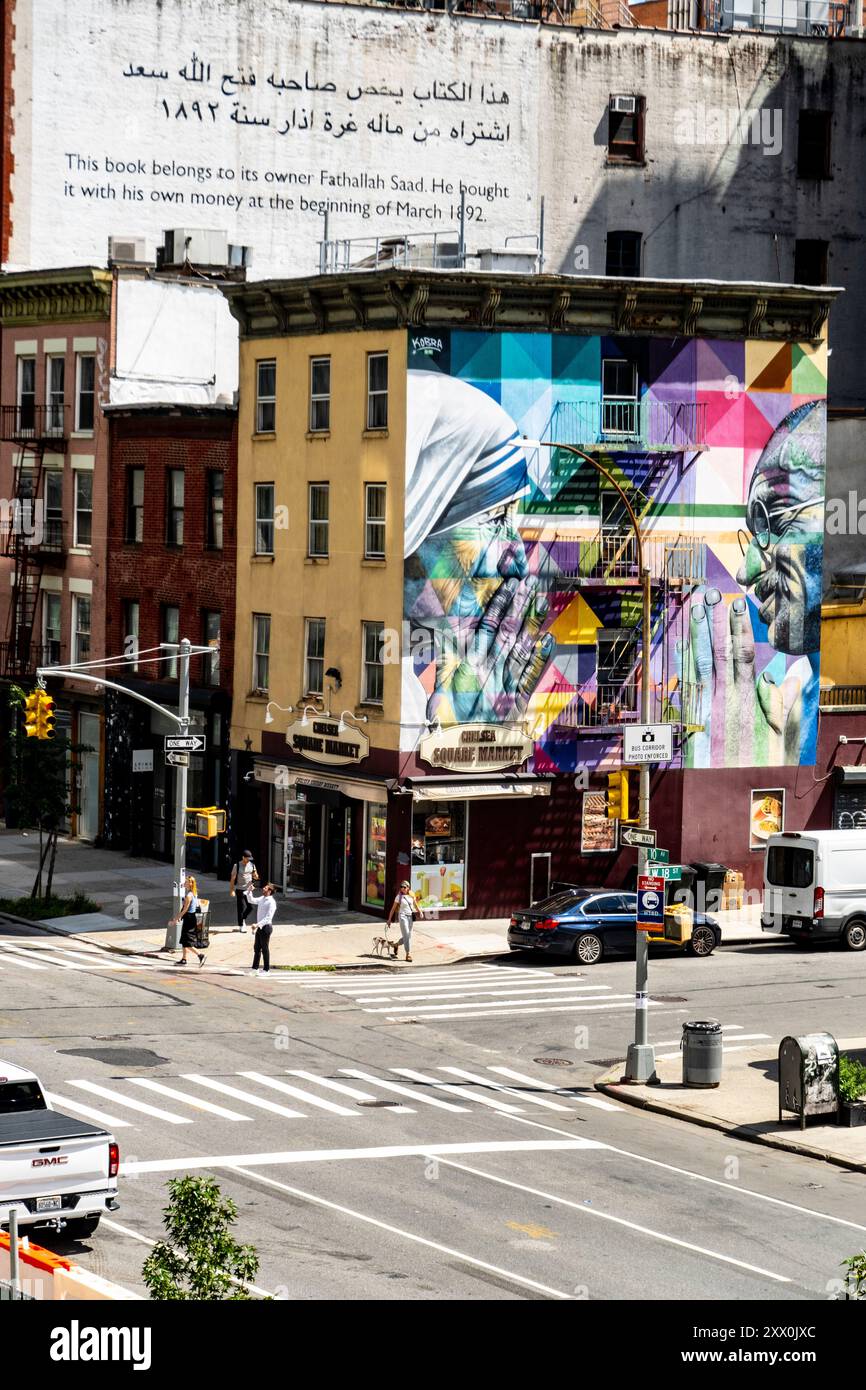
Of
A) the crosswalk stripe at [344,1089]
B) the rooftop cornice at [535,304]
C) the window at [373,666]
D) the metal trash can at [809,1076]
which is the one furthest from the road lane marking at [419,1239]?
the rooftop cornice at [535,304]

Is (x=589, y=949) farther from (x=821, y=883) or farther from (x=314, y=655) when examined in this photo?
(x=314, y=655)

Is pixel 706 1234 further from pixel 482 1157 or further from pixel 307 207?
pixel 307 207

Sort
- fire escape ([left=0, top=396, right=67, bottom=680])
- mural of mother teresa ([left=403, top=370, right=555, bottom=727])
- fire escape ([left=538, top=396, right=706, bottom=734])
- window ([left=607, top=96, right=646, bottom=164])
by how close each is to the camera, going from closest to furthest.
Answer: mural of mother teresa ([left=403, top=370, right=555, bottom=727])
fire escape ([left=538, top=396, right=706, bottom=734])
fire escape ([left=0, top=396, right=67, bottom=680])
window ([left=607, top=96, right=646, bottom=164])

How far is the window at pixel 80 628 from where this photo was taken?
5866 centimetres

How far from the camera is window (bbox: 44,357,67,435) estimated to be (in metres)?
58.9

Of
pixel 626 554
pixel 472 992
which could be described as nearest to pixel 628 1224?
pixel 472 992

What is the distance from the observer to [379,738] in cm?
4647

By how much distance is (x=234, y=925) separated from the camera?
46.2 m

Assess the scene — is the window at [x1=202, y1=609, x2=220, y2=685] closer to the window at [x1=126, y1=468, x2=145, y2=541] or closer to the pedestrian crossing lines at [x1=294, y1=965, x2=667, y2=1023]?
the window at [x1=126, y1=468, x2=145, y2=541]

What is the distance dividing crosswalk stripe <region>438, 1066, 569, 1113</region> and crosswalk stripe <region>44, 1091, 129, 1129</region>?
6.50m

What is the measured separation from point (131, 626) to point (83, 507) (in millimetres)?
4338

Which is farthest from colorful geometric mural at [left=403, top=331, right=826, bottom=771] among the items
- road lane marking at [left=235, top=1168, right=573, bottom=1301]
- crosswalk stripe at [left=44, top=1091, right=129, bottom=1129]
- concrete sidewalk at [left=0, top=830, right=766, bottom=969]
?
road lane marking at [left=235, top=1168, right=573, bottom=1301]
